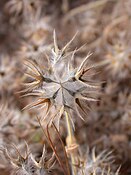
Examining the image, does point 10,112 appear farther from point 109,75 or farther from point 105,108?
point 109,75

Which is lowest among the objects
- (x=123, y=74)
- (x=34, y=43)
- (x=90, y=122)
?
(x=90, y=122)

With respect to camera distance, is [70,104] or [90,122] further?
[90,122]

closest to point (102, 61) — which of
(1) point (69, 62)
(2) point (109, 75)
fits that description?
(2) point (109, 75)

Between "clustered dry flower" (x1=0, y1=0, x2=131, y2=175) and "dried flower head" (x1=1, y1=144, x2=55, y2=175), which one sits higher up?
"clustered dry flower" (x1=0, y1=0, x2=131, y2=175)

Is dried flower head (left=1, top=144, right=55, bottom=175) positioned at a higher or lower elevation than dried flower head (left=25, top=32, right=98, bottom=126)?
lower

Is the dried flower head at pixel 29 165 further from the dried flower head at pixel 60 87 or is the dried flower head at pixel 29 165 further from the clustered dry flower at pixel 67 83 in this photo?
the dried flower head at pixel 60 87

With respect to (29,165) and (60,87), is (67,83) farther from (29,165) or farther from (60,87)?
(29,165)

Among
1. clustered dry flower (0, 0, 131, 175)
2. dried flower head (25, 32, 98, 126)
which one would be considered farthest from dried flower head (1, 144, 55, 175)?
dried flower head (25, 32, 98, 126)

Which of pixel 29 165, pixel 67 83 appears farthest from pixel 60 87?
pixel 29 165

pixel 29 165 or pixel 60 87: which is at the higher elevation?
pixel 60 87

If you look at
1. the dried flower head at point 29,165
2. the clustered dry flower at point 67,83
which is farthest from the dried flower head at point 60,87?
the dried flower head at point 29,165

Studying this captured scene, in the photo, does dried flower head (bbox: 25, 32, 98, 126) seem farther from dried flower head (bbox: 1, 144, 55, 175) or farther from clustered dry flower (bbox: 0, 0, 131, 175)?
dried flower head (bbox: 1, 144, 55, 175)
